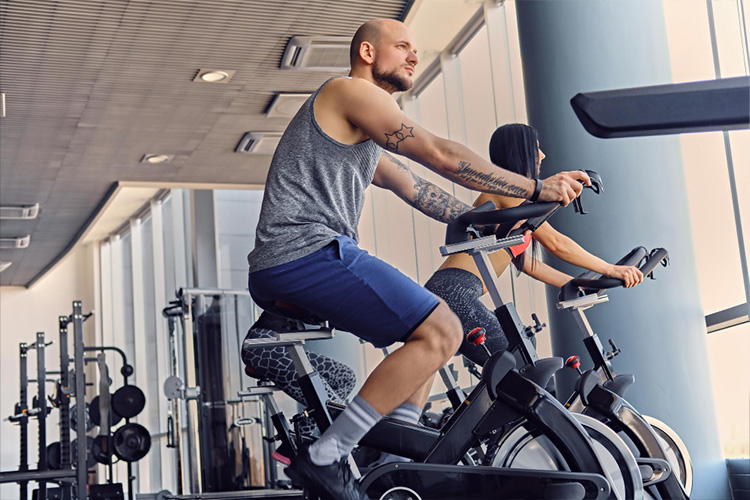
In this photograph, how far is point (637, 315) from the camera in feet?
11.0

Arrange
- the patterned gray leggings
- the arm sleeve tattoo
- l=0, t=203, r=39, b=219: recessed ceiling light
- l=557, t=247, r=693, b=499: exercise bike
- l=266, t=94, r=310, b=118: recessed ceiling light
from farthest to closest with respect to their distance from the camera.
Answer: l=0, t=203, r=39, b=219: recessed ceiling light < l=266, t=94, r=310, b=118: recessed ceiling light < the arm sleeve tattoo < l=557, t=247, r=693, b=499: exercise bike < the patterned gray leggings

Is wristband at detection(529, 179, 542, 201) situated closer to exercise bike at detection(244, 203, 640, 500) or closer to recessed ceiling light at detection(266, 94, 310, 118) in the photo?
exercise bike at detection(244, 203, 640, 500)

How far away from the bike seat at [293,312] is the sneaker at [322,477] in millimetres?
292

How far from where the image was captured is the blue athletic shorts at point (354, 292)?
1.71m

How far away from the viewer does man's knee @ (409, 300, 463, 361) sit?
1713 mm

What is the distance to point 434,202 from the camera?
91.5 inches

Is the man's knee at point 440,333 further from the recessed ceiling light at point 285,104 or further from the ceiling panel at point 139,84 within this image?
the recessed ceiling light at point 285,104

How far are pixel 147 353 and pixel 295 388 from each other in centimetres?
908

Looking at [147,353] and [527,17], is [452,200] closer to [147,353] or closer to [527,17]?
[527,17]

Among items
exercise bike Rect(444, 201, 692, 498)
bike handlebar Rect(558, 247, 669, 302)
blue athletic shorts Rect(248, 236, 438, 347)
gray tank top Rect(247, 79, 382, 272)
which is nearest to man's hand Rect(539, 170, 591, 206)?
exercise bike Rect(444, 201, 692, 498)

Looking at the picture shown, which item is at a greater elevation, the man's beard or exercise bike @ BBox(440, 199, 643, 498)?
the man's beard

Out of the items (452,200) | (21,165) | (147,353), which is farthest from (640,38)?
(147,353)

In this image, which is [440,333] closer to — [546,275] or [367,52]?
[367,52]

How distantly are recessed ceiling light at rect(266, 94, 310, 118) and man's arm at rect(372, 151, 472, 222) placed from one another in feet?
11.9
